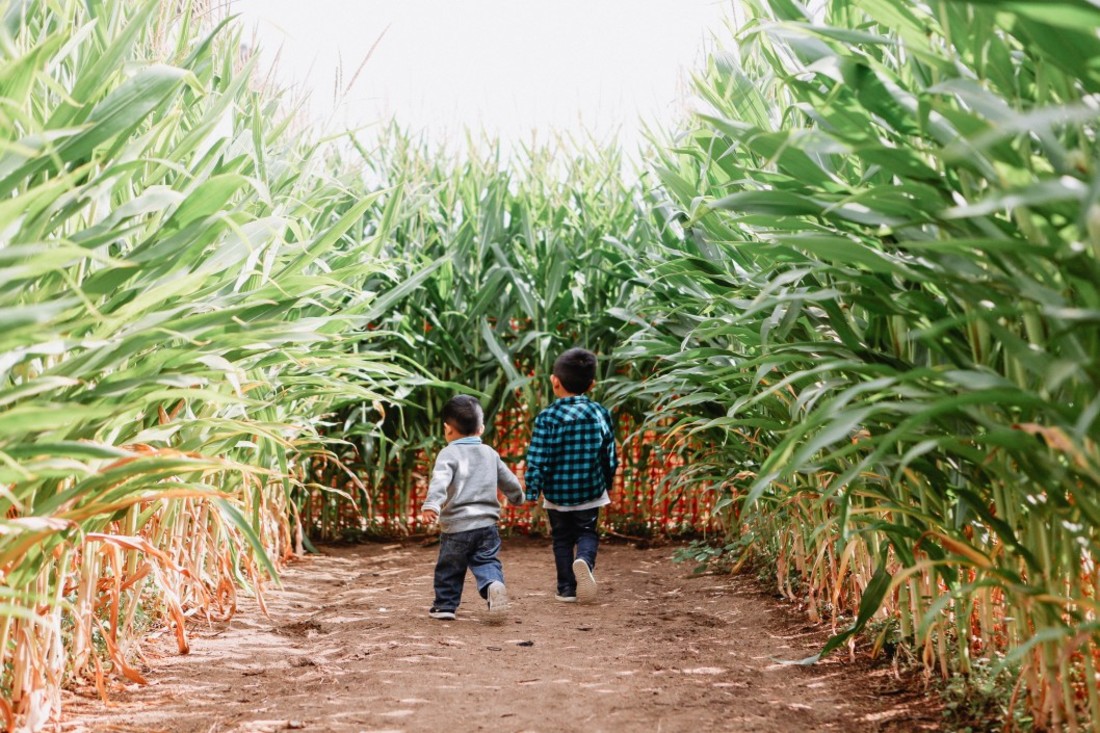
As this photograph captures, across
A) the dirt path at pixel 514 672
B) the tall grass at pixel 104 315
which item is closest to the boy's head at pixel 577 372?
the dirt path at pixel 514 672

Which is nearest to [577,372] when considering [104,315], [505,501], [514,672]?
[505,501]

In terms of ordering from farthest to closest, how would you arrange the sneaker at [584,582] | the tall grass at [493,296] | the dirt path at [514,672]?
the tall grass at [493,296] < the sneaker at [584,582] < the dirt path at [514,672]

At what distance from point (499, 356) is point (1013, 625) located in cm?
327

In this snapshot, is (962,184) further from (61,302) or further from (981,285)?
(61,302)

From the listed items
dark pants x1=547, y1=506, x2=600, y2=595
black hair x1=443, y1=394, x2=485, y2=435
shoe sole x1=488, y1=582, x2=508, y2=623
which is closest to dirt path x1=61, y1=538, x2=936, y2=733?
shoe sole x1=488, y1=582, x2=508, y2=623

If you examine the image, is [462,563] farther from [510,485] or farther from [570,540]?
[570,540]

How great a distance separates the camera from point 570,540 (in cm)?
404

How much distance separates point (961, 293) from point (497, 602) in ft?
7.43

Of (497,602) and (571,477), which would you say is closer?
(497,602)

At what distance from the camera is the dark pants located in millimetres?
3975

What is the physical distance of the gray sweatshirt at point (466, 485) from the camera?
144 inches

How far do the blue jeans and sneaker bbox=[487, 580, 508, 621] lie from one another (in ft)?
0.17

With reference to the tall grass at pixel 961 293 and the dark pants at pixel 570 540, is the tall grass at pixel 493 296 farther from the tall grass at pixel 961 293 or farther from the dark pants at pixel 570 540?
the tall grass at pixel 961 293

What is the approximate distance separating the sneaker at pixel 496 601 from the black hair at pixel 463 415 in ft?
2.15
